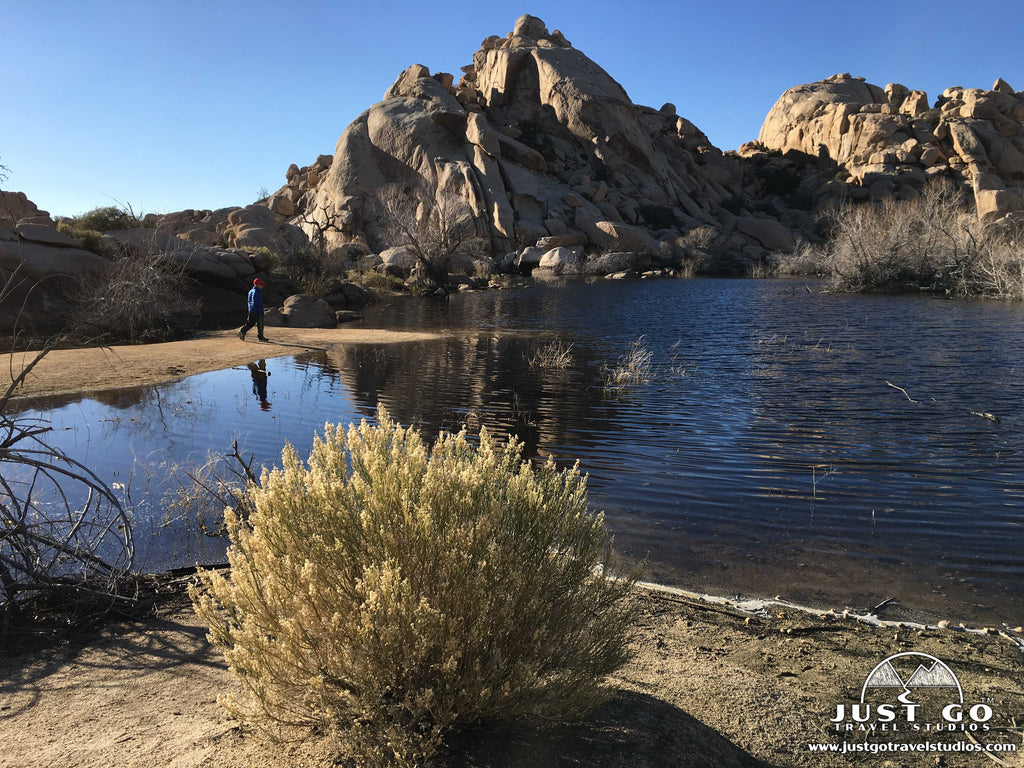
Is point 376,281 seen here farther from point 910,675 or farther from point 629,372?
point 910,675

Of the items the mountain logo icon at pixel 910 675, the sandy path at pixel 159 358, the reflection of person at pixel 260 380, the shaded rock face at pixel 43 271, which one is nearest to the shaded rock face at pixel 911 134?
the sandy path at pixel 159 358

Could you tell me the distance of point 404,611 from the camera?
231 cm

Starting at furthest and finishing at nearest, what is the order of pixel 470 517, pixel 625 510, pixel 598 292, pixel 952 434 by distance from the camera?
1. pixel 598 292
2. pixel 952 434
3. pixel 625 510
4. pixel 470 517

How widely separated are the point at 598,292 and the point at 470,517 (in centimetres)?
3353

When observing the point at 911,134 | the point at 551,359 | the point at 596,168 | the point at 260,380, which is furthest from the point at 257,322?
the point at 911,134

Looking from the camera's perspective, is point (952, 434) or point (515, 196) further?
point (515, 196)

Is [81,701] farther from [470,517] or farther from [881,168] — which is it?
[881,168]

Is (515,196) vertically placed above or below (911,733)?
above

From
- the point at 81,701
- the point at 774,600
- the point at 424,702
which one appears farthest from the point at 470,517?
the point at 774,600

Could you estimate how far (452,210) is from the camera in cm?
5438

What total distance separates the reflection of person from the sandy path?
543 mm

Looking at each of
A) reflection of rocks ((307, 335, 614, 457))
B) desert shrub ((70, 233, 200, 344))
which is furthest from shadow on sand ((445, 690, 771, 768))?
desert shrub ((70, 233, 200, 344))

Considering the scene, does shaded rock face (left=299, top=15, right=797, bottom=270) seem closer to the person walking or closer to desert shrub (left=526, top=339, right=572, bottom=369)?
the person walking

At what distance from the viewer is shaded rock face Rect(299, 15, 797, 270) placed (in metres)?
54.9
